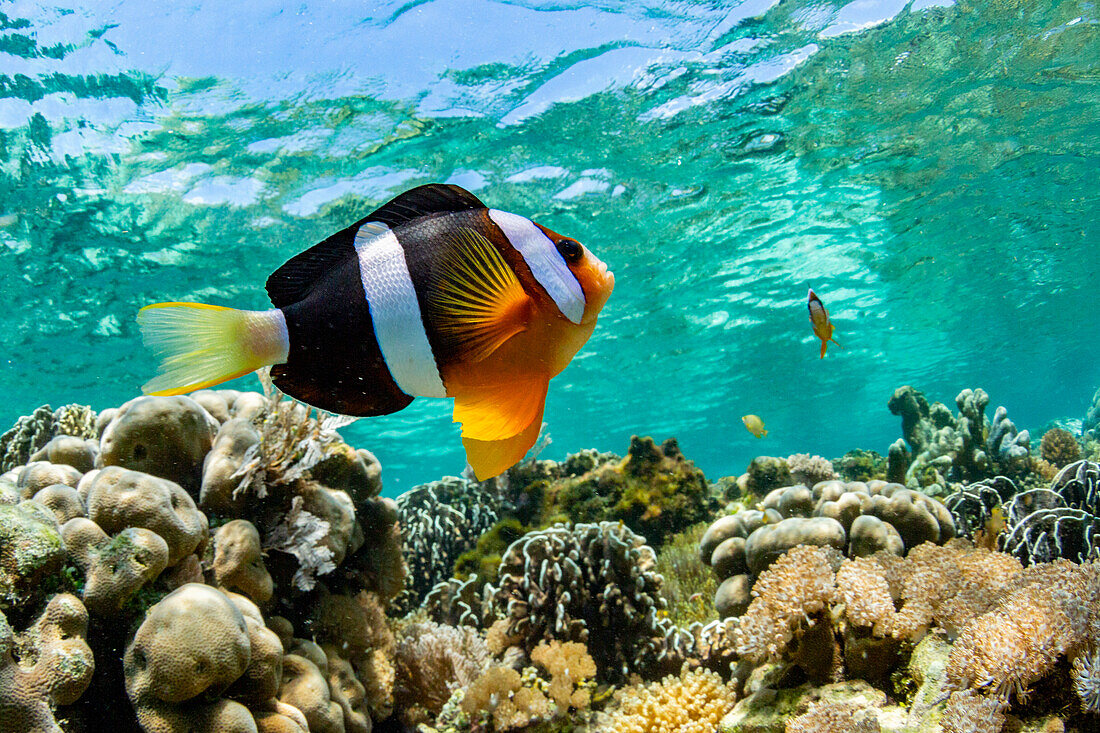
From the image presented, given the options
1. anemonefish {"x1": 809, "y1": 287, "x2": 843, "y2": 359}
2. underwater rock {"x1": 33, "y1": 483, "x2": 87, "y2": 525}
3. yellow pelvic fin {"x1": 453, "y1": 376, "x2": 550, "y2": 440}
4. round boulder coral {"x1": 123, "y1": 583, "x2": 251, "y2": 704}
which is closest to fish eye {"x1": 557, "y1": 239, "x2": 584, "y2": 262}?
yellow pelvic fin {"x1": 453, "y1": 376, "x2": 550, "y2": 440}

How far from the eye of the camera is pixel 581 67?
1035cm

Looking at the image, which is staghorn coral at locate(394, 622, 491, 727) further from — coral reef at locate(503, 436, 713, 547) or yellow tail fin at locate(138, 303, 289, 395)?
yellow tail fin at locate(138, 303, 289, 395)

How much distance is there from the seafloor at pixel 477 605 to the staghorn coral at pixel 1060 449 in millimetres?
6877

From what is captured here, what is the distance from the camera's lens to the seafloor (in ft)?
8.04

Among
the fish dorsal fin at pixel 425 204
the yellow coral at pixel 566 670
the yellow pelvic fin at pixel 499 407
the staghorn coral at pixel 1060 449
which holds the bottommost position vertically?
the staghorn coral at pixel 1060 449

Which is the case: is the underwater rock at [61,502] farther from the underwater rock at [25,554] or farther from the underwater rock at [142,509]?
the underwater rock at [25,554]

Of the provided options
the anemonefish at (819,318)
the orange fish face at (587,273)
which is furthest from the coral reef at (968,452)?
the orange fish face at (587,273)

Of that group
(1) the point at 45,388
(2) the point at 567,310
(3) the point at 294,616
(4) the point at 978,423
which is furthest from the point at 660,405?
(2) the point at 567,310

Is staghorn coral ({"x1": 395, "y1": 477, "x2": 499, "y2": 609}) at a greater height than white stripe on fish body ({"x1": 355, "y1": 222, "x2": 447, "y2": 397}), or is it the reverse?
white stripe on fish body ({"x1": 355, "y1": 222, "x2": 447, "y2": 397})

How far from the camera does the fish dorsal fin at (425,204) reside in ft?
3.35

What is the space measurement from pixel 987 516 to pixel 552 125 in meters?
10.2

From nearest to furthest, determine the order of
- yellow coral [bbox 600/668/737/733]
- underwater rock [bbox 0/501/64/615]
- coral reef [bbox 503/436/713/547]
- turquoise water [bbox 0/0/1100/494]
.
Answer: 1. underwater rock [bbox 0/501/64/615]
2. yellow coral [bbox 600/668/737/733]
3. coral reef [bbox 503/436/713/547]
4. turquoise water [bbox 0/0/1100/494]

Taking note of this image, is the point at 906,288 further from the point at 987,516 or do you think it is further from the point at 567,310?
the point at 567,310

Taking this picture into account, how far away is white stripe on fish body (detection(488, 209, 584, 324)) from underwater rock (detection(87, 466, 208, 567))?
321 cm
